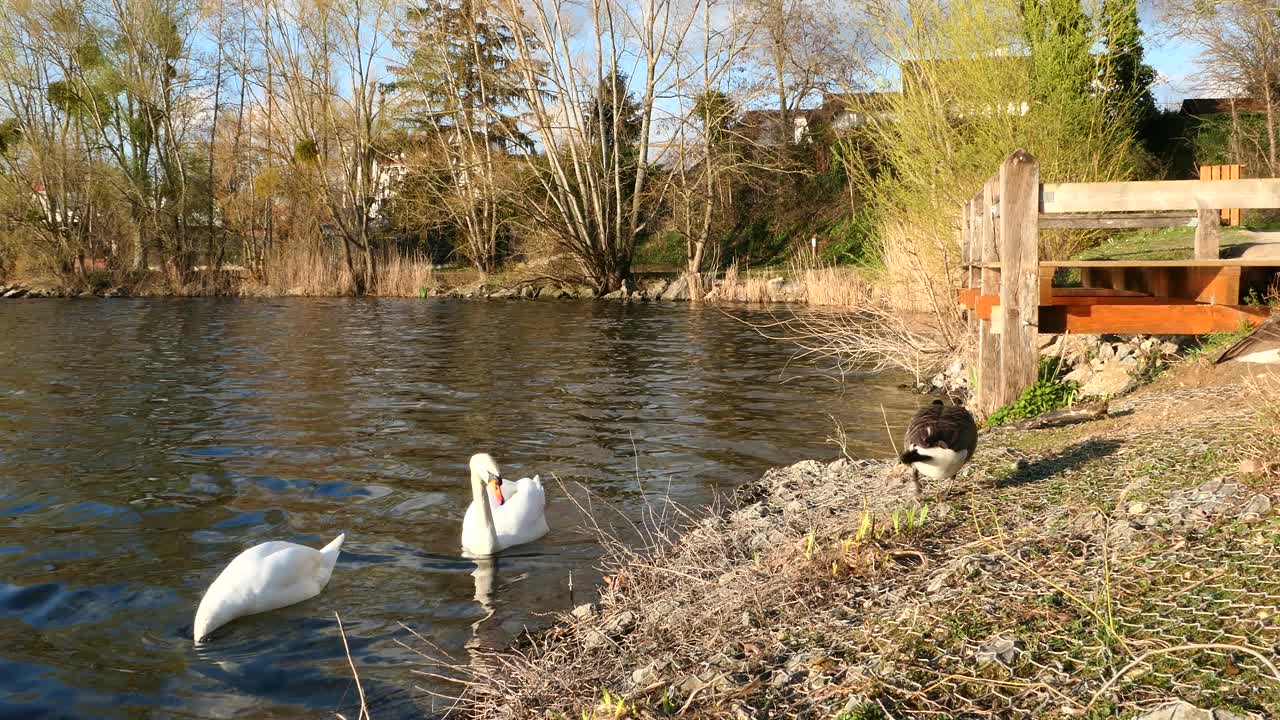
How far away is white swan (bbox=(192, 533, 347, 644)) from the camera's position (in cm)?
500

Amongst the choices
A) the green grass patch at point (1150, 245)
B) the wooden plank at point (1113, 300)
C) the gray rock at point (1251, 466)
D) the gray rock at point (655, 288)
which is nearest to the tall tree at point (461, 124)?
the gray rock at point (655, 288)

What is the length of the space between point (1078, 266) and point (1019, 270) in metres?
0.86

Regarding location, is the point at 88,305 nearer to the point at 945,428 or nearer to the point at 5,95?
the point at 5,95

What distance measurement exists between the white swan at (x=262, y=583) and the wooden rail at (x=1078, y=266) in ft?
18.9

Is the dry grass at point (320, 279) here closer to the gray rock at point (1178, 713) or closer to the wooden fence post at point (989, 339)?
the wooden fence post at point (989, 339)

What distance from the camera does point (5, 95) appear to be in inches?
1372

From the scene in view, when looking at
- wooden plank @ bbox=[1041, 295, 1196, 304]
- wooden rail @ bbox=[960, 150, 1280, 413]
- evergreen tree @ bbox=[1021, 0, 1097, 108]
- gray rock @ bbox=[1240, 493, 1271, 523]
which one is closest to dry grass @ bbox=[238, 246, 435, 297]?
evergreen tree @ bbox=[1021, 0, 1097, 108]

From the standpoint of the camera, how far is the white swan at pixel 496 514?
20.3 feet

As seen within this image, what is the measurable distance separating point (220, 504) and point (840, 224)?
114 ft

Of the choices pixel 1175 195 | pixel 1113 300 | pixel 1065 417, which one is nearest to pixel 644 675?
pixel 1065 417

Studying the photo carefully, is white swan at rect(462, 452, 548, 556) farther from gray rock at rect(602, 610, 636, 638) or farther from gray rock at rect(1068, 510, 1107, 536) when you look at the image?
gray rock at rect(1068, 510, 1107, 536)

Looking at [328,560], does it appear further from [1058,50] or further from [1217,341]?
[1058,50]

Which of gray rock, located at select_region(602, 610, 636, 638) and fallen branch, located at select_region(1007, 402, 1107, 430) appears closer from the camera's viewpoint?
gray rock, located at select_region(602, 610, 636, 638)

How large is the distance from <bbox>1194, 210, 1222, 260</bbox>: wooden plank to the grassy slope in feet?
9.03
